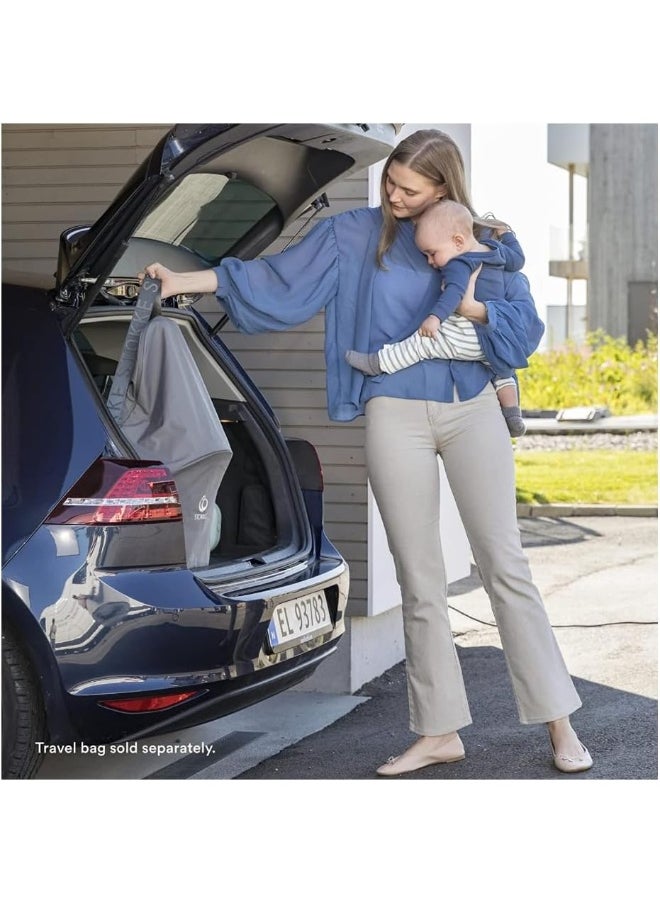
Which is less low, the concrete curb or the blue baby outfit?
the blue baby outfit

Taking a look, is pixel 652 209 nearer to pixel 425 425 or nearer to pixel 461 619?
pixel 461 619

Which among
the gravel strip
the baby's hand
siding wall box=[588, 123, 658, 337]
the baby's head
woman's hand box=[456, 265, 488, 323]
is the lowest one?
the gravel strip

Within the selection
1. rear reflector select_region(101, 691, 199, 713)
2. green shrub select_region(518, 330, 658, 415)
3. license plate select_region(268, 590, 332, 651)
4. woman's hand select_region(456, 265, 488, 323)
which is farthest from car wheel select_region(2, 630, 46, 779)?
green shrub select_region(518, 330, 658, 415)

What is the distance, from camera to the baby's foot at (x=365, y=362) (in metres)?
3.76

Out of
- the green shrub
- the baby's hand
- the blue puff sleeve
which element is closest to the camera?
the baby's hand

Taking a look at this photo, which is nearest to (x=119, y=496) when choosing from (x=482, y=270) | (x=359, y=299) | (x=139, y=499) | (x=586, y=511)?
(x=139, y=499)

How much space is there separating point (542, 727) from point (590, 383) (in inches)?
413

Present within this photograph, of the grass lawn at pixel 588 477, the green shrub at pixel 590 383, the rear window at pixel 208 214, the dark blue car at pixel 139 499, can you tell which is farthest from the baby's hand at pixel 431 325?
the green shrub at pixel 590 383

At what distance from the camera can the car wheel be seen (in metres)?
3.13

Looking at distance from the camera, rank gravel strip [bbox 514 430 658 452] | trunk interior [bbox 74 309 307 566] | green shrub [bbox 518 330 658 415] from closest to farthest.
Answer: trunk interior [bbox 74 309 307 566] < gravel strip [bbox 514 430 658 452] < green shrub [bbox 518 330 658 415]

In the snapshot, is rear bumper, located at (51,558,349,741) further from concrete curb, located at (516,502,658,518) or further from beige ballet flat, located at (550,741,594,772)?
concrete curb, located at (516,502,658,518)

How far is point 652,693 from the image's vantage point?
16.3ft
